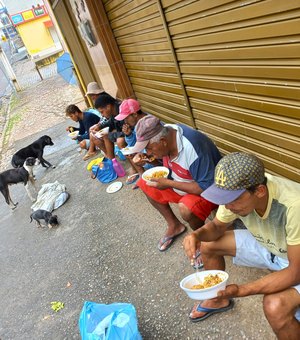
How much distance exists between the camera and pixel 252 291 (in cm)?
185

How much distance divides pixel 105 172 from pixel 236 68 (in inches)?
136

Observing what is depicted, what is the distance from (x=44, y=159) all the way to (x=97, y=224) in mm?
4100

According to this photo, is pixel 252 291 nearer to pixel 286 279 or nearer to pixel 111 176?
pixel 286 279

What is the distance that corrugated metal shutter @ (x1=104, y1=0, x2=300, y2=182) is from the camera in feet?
7.06

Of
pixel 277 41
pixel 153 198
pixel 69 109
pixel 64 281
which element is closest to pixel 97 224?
pixel 64 281

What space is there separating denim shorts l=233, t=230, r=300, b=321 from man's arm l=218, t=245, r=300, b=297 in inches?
15.1

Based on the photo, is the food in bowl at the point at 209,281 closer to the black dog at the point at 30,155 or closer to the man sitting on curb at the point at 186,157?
the man sitting on curb at the point at 186,157

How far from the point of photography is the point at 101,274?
12.0 ft

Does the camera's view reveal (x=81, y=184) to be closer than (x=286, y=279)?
No

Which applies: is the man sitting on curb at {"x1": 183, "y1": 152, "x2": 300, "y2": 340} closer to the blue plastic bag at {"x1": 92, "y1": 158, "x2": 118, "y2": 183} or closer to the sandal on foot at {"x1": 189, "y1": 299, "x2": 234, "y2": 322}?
the sandal on foot at {"x1": 189, "y1": 299, "x2": 234, "y2": 322}

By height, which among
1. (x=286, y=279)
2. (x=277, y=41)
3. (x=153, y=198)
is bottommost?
(x=153, y=198)

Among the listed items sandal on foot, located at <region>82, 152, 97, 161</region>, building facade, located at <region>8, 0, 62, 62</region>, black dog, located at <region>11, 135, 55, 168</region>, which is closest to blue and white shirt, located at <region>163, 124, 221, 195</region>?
sandal on foot, located at <region>82, 152, 97, 161</region>

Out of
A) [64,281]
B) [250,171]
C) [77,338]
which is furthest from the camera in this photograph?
[64,281]

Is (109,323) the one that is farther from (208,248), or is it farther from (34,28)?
(34,28)
